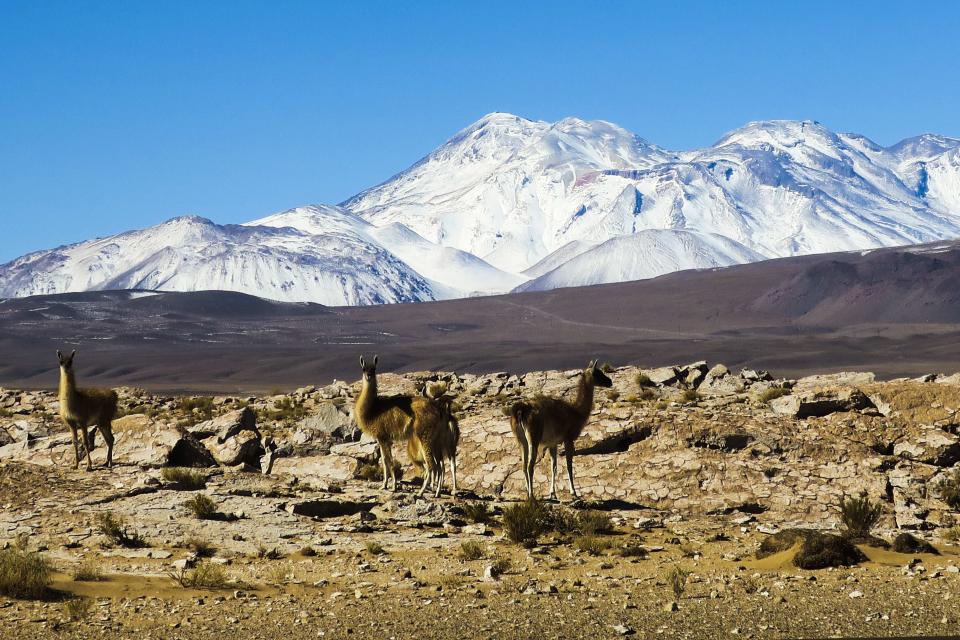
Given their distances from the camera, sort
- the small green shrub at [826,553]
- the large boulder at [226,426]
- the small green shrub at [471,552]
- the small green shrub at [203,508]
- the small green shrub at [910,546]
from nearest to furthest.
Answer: the small green shrub at [826,553] → the small green shrub at [471,552] → the small green shrub at [910,546] → the small green shrub at [203,508] → the large boulder at [226,426]

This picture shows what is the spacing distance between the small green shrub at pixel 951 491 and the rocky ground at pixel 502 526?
58 millimetres

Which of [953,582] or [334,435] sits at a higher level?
[334,435]

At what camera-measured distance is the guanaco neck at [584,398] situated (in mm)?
19750

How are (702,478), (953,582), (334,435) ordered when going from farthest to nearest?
(334,435) < (702,478) < (953,582)

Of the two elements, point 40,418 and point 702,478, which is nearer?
point 702,478

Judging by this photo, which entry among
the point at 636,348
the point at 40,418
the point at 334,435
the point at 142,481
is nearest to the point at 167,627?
the point at 142,481

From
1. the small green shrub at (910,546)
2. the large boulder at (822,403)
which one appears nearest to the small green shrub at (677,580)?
the small green shrub at (910,546)

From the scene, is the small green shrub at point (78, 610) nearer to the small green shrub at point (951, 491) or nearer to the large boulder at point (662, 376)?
the small green shrub at point (951, 491)

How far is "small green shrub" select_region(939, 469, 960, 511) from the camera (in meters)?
18.8

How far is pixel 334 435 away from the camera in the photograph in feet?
78.3

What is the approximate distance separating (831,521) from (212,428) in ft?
37.2

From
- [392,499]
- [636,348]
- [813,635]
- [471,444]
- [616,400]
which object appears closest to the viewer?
[813,635]

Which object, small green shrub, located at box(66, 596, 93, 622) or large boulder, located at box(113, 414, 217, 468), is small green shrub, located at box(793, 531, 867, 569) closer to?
small green shrub, located at box(66, 596, 93, 622)

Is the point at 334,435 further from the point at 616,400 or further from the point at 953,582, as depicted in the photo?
the point at 953,582
